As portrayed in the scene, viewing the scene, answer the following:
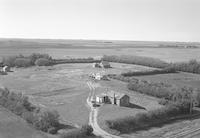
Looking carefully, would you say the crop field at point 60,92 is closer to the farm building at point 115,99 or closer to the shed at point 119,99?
the farm building at point 115,99

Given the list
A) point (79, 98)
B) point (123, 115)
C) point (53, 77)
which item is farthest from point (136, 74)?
point (123, 115)

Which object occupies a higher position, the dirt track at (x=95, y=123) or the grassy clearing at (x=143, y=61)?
the grassy clearing at (x=143, y=61)

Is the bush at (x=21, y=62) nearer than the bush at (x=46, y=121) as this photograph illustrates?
No

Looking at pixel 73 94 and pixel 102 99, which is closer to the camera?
pixel 102 99

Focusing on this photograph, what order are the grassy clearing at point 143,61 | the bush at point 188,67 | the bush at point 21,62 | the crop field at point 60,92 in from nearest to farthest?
the crop field at point 60,92 → the bush at point 188,67 → the grassy clearing at point 143,61 → the bush at point 21,62

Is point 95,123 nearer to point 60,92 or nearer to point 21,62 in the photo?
point 60,92

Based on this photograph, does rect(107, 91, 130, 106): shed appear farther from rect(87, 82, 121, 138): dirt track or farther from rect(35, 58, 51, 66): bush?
rect(35, 58, 51, 66): bush

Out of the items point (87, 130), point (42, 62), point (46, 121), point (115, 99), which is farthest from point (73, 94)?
point (42, 62)

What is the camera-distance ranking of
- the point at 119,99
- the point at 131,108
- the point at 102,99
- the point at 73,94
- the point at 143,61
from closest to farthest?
1. the point at 131,108
2. the point at 119,99
3. the point at 102,99
4. the point at 73,94
5. the point at 143,61

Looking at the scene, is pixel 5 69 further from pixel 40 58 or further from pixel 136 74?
pixel 136 74

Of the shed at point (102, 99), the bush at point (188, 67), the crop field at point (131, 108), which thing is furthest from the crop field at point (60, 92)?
the bush at point (188, 67)

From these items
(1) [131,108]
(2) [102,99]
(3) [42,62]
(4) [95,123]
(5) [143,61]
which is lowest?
(4) [95,123]

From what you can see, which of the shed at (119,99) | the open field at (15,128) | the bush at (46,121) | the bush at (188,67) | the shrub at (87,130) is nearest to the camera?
the shrub at (87,130)
